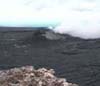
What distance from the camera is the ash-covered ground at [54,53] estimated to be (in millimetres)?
7934

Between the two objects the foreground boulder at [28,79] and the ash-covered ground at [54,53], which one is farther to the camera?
the ash-covered ground at [54,53]

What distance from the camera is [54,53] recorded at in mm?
9484

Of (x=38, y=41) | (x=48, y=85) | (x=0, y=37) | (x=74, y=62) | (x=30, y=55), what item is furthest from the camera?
(x=0, y=37)

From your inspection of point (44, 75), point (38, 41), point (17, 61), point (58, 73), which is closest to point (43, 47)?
point (38, 41)

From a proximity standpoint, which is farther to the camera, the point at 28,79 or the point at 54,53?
the point at 54,53

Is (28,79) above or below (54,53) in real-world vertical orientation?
above

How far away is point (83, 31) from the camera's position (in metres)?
11.4

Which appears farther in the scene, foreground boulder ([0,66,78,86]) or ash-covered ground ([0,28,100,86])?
ash-covered ground ([0,28,100,86])

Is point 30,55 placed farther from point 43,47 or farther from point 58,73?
point 58,73

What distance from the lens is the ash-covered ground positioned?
7934mm

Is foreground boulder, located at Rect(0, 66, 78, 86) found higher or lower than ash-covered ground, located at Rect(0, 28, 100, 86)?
higher

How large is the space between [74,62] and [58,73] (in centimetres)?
91

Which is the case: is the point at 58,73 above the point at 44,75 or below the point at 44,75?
below

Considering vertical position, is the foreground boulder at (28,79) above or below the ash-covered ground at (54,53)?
above
